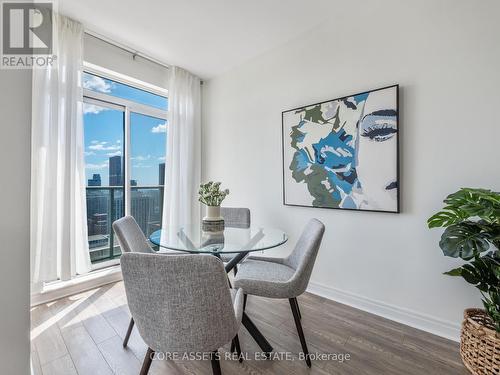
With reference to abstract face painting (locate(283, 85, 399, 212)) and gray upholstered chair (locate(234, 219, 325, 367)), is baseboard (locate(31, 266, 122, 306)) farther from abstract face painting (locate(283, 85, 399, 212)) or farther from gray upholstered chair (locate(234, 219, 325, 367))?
abstract face painting (locate(283, 85, 399, 212))

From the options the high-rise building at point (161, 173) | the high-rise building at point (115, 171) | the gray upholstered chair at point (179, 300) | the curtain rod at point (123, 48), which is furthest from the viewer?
the high-rise building at point (161, 173)

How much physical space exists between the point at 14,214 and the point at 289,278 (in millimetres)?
1622

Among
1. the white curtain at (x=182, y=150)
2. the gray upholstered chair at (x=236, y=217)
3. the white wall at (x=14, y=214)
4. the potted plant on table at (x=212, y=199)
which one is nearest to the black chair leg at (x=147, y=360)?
the white wall at (x=14, y=214)

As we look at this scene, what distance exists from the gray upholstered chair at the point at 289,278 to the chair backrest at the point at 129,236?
82 centimetres

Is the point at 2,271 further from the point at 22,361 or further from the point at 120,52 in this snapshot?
the point at 120,52

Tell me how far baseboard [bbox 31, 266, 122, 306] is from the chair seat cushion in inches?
71.6

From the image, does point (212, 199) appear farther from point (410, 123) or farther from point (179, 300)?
point (410, 123)

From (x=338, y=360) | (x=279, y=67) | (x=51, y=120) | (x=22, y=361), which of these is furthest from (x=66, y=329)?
(x=279, y=67)

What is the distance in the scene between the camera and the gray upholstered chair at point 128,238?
5.70ft

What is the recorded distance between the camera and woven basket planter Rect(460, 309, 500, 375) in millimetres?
1362

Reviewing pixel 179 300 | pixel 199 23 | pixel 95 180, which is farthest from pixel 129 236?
pixel 199 23

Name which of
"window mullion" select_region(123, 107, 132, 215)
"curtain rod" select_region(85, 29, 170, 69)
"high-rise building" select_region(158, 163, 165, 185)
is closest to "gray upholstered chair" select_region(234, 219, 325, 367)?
"window mullion" select_region(123, 107, 132, 215)

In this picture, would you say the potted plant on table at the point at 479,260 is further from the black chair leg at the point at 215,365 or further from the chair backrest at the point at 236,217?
the chair backrest at the point at 236,217

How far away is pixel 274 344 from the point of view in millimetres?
1823
